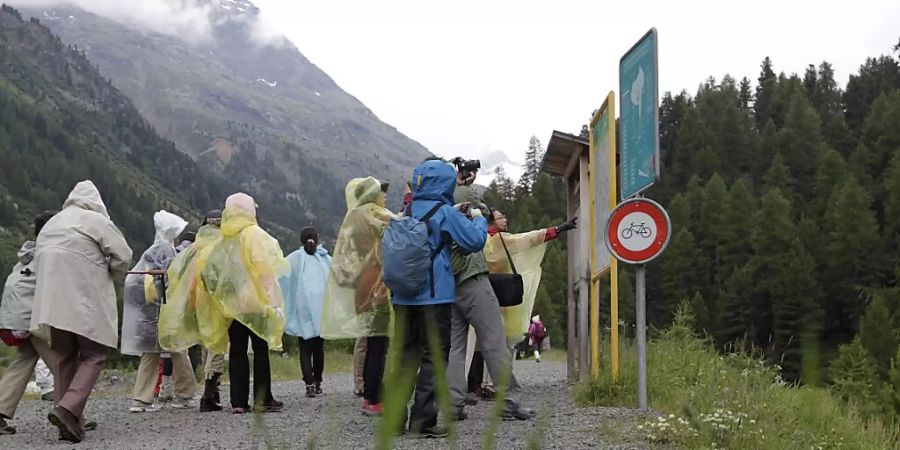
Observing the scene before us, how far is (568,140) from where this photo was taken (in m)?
9.94

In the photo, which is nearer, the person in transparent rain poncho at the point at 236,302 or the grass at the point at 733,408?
the grass at the point at 733,408

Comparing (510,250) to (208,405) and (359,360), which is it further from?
(208,405)

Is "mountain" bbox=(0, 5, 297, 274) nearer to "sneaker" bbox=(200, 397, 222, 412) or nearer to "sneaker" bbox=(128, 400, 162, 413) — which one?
"sneaker" bbox=(128, 400, 162, 413)

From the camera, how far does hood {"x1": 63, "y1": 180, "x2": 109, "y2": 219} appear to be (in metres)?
7.46

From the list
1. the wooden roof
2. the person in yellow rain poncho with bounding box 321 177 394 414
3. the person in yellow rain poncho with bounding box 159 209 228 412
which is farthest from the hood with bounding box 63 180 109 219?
the wooden roof

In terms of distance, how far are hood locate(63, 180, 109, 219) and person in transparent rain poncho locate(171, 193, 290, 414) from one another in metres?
1.08

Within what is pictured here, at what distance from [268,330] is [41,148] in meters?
146

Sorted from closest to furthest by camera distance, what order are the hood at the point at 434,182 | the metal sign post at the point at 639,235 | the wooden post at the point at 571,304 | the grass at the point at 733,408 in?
1. the grass at the point at 733,408
2. the hood at the point at 434,182
3. the metal sign post at the point at 639,235
4. the wooden post at the point at 571,304

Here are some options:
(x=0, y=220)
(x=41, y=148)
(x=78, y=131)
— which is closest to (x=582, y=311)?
(x=0, y=220)

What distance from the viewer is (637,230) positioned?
666 cm

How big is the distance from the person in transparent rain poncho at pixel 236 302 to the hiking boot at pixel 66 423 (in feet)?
5.03

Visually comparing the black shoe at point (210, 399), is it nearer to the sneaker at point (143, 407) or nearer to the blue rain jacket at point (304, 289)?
the sneaker at point (143, 407)

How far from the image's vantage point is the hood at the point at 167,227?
946 centimetres

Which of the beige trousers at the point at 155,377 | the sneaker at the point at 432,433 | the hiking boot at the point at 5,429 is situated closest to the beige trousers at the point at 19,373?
the hiking boot at the point at 5,429
